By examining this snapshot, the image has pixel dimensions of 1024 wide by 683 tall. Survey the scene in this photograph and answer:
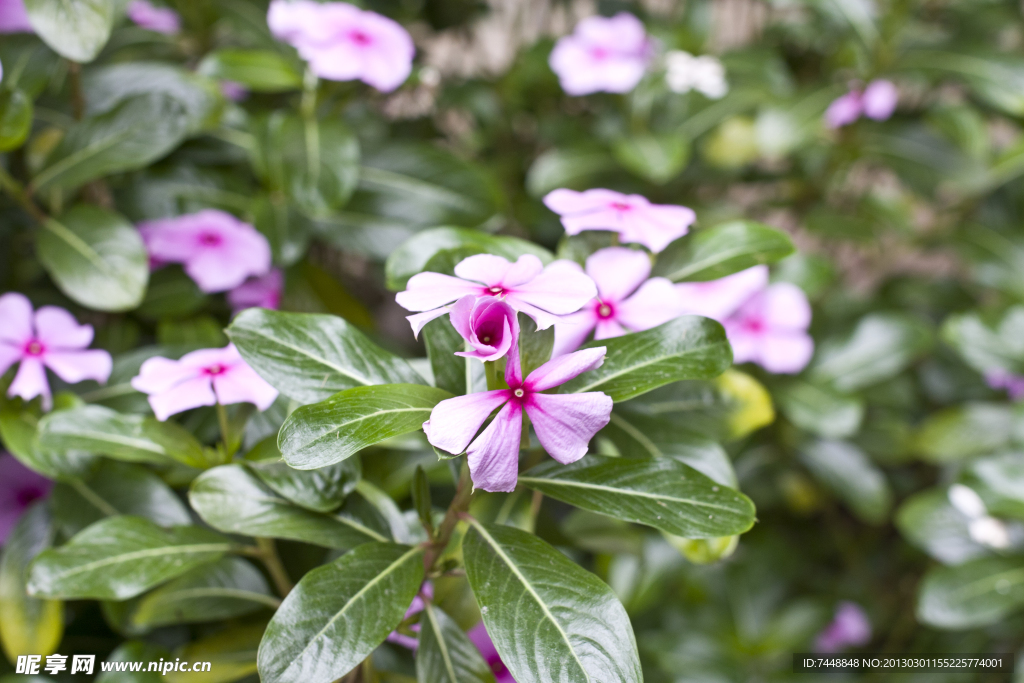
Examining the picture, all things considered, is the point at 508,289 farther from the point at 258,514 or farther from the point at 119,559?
the point at 119,559

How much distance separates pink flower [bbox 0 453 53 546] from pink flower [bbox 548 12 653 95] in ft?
2.91

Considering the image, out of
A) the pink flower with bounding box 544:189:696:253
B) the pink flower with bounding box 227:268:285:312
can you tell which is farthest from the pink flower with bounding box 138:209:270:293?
the pink flower with bounding box 544:189:696:253

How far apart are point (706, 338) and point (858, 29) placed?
830 mm

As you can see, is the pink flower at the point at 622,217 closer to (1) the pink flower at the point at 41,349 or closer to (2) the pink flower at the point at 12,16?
(1) the pink flower at the point at 41,349

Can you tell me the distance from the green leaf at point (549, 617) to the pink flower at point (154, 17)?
0.93 metres

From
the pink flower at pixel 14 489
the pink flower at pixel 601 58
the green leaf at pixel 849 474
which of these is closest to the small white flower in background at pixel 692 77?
the pink flower at pixel 601 58

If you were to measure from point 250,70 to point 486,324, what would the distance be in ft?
2.00

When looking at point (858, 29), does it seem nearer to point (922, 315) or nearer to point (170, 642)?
point (922, 315)

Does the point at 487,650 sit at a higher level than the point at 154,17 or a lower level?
lower

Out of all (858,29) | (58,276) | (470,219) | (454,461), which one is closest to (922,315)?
(858,29)

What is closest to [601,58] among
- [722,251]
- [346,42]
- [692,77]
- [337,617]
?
[692,77]

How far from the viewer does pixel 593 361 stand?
43cm

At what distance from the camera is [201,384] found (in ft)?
1.89

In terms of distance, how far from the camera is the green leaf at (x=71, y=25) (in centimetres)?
66
